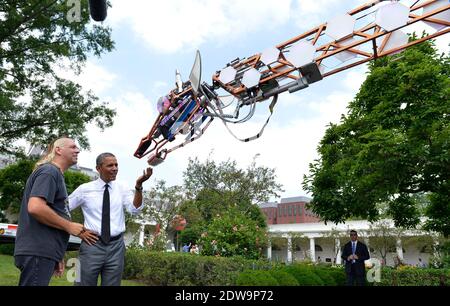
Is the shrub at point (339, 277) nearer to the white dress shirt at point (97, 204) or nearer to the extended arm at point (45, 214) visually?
the white dress shirt at point (97, 204)

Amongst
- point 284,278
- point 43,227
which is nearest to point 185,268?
point 284,278

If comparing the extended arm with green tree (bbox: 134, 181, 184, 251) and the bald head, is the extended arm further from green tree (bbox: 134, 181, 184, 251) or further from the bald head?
green tree (bbox: 134, 181, 184, 251)

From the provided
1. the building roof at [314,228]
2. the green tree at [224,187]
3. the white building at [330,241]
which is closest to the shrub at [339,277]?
the green tree at [224,187]

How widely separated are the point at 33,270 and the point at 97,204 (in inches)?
38.1

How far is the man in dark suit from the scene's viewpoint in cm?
832

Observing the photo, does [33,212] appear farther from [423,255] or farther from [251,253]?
[423,255]

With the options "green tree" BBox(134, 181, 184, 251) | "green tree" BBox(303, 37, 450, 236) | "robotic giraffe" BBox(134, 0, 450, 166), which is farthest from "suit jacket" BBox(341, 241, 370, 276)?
"green tree" BBox(134, 181, 184, 251)

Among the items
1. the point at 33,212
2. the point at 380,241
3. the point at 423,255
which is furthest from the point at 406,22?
the point at 423,255

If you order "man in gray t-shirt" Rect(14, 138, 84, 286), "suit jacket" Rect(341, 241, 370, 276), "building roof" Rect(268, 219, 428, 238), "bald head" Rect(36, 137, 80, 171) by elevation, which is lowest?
"suit jacket" Rect(341, 241, 370, 276)

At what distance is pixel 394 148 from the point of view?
7.57 m

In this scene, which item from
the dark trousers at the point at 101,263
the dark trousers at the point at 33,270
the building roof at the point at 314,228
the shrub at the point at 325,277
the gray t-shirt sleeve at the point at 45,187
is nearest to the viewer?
the dark trousers at the point at 33,270

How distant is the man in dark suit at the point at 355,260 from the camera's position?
832cm

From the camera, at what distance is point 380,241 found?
108 ft
